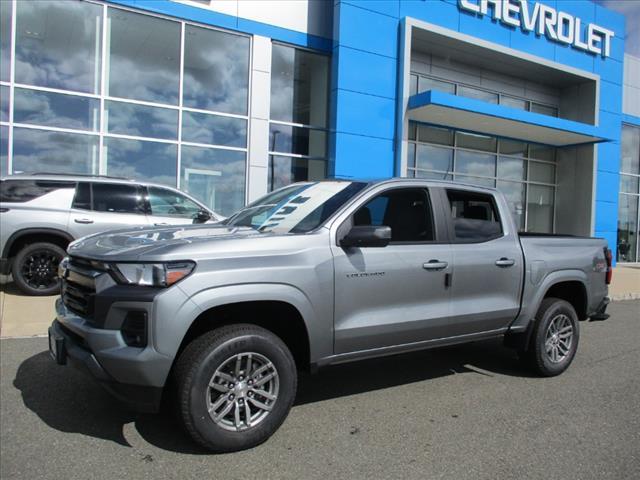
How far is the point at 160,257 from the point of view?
10.8 feet

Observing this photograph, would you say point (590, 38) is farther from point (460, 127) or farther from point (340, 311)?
point (340, 311)

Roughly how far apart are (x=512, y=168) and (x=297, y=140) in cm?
913

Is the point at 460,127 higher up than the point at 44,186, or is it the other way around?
the point at 460,127

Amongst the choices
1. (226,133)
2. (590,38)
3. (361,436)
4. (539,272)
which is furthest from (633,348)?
(590,38)

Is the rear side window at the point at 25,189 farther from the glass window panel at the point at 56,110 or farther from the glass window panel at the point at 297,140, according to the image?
the glass window panel at the point at 297,140

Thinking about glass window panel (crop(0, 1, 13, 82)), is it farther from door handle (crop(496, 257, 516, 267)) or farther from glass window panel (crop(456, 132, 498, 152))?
glass window panel (crop(456, 132, 498, 152))

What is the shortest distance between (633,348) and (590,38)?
1507 centimetres

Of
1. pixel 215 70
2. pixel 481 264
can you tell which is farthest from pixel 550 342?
pixel 215 70

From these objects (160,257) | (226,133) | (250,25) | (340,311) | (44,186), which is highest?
(250,25)

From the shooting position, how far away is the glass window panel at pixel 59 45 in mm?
11266

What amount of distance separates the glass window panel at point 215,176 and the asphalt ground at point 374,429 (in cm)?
749

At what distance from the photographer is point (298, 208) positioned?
4.36 m

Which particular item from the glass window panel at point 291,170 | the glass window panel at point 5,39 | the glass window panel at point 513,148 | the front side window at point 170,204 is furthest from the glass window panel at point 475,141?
the glass window panel at point 5,39

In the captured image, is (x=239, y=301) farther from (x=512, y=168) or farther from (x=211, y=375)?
(x=512, y=168)
